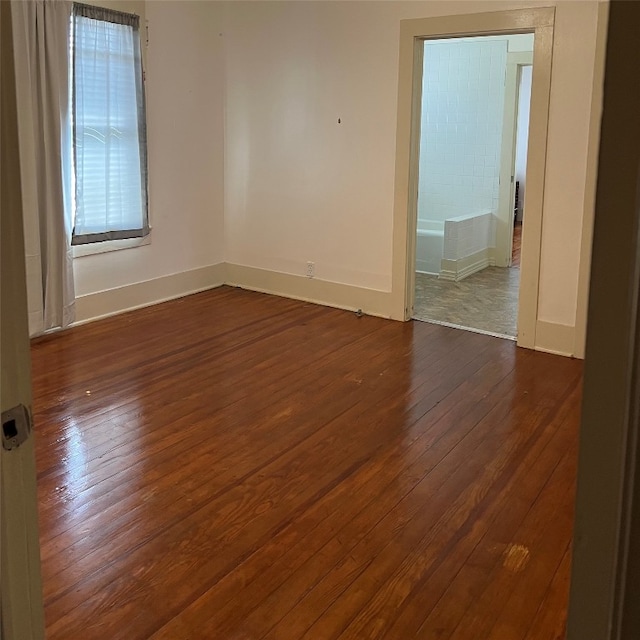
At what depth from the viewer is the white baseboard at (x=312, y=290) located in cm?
554

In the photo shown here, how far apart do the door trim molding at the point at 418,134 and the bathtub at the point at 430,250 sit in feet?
5.98

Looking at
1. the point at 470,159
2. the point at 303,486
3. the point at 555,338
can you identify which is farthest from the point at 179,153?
the point at 303,486

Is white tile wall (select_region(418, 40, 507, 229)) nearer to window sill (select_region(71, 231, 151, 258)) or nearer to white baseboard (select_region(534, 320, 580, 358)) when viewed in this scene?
white baseboard (select_region(534, 320, 580, 358))

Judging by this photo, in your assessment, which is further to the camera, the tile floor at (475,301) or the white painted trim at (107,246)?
the tile floor at (475,301)

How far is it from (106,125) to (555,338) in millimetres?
3419

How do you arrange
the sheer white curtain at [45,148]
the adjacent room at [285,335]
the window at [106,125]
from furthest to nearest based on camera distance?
the window at [106,125] < the sheer white curtain at [45,148] < the adjacent room at [285,335]

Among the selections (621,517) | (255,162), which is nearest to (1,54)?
(621,517)

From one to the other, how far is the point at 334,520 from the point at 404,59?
3.50 metres

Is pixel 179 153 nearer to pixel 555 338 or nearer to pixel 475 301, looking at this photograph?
pixel 475 301

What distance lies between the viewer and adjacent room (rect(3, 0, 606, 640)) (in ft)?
7.74

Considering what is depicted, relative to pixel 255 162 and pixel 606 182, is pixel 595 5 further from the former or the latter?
pixel 606 182

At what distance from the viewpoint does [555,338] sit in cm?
471

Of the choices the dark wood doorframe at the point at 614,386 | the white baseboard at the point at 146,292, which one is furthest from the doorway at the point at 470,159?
the dark wood doorframe at the point at 614,386

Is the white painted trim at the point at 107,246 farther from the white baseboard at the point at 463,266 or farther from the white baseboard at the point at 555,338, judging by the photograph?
the white baseboard at the point at 555,338
